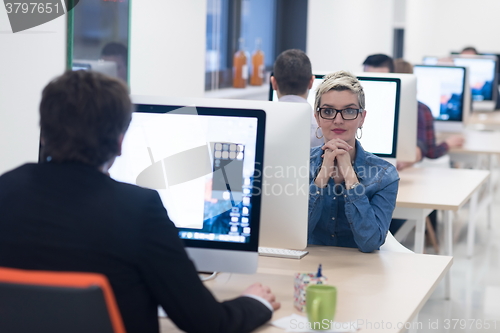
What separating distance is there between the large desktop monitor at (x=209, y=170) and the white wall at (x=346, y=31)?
159 inches

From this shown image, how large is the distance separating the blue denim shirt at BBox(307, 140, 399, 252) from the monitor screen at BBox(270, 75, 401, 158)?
2.90ft

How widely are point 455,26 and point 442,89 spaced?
5683 mm

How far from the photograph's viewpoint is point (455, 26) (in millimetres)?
9672

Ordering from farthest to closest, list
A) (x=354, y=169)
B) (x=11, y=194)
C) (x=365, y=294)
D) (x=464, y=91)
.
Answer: (x=464, y=91), (x=354, y=169), (x=365, y=294), (x=11, y=194)

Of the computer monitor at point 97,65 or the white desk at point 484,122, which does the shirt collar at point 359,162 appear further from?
the white desk at point 484,122

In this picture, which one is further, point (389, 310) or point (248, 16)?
point (248, 16)

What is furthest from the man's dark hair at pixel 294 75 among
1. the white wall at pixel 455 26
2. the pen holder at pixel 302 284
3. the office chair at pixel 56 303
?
the white wall at pixel 455 26

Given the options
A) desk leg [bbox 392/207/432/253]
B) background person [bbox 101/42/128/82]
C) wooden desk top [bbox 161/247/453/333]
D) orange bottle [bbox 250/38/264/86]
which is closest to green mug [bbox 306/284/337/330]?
wooden desk top [bbox 161/247/453/333]

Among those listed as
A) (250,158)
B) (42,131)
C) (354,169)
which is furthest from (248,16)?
(42,131)

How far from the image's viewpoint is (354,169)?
1.86 metres

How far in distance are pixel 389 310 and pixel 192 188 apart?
51cm

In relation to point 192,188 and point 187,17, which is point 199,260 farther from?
point 187,17

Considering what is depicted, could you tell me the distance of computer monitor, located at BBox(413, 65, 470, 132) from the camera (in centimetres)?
440

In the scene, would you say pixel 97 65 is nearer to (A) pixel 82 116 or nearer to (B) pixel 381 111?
(B) pixel 381 111
